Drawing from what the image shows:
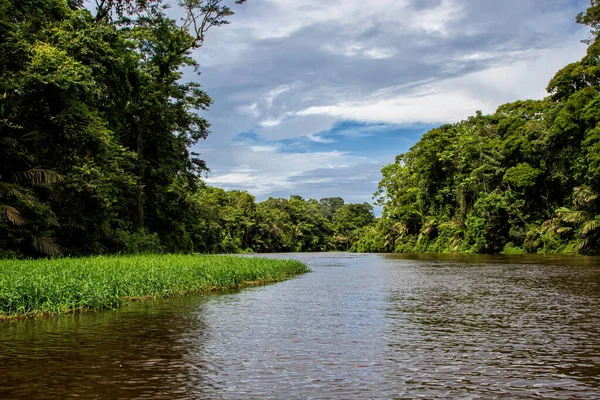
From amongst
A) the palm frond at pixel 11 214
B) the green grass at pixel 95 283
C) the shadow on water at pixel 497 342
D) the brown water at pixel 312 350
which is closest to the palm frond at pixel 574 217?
the shadow on water at pixel 497 342

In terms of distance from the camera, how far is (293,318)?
13609mm

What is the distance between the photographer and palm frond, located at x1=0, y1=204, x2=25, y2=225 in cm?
2100

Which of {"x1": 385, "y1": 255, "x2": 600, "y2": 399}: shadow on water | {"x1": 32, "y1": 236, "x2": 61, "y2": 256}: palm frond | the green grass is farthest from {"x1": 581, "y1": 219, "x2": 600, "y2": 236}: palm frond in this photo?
{"x1": 32, "y1": 236, "x2": 61, "y2": 256}: palm frond

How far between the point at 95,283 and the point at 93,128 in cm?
1218

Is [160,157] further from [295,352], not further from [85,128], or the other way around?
[295,352]

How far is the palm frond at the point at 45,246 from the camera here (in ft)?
77.9

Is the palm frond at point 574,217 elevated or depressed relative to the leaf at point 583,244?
elevated

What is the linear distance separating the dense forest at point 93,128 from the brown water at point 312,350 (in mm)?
11693

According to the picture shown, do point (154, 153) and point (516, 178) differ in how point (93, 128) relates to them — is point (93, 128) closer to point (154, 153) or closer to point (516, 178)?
point (154, 153)

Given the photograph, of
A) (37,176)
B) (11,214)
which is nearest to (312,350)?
(11,214)

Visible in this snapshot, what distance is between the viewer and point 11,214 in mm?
21047

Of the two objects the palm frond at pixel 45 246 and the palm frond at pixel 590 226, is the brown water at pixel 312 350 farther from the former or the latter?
the palm frond at pixel 590 226

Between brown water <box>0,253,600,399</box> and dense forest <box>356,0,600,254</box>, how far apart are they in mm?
31188

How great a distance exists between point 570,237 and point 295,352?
4827 centimetres
